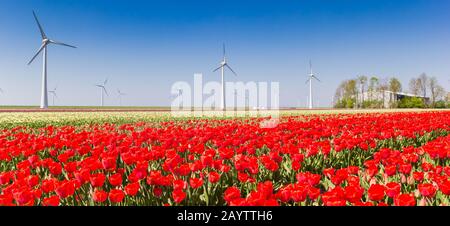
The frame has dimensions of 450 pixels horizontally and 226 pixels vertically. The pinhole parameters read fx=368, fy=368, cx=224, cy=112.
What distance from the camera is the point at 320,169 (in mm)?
5742

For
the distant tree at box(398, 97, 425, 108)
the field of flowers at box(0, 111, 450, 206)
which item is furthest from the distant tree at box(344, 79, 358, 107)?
the field of flowers at box(0, 111, 450, 206)

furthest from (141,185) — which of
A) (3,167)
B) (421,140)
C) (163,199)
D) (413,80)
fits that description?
(413,80)

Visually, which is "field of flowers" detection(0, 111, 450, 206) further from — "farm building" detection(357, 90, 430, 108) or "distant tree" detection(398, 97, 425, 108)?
"farm building" detection(357, 90, 430, 108)

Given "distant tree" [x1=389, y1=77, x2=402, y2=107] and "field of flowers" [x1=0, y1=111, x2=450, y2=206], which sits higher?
"distant tree" [x1=389, y1=77, x2=402, y2=107]

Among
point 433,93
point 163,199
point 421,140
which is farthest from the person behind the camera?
point 433,93

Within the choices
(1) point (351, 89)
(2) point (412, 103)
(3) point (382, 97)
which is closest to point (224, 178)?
(1) point (351, 89)

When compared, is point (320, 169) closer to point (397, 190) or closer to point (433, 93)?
point (397, 190)

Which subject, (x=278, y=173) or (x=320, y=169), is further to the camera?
(x=320, y=169)

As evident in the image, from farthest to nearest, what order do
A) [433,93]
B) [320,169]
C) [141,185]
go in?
[433,93], [320,169], [141,185]

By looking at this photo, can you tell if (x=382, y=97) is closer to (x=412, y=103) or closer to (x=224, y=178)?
(x=412, y=103)

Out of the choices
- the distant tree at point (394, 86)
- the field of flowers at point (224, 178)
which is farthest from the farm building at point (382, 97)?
the field of flowers at point (224, 178)

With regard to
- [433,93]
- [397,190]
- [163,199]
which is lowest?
[163,199]
